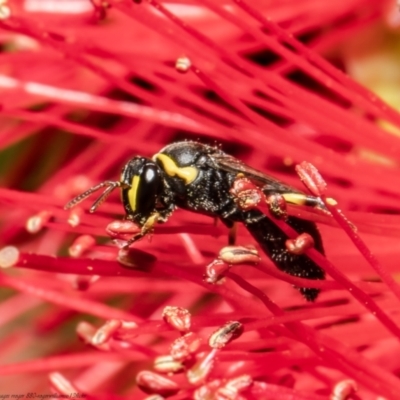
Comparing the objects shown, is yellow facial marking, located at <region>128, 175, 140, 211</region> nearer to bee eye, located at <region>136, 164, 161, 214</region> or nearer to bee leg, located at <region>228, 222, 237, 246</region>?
bee eye, located at <region>136, 164, 161, 214</region>

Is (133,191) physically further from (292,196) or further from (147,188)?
(292,196)

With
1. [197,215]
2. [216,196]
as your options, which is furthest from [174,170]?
[197,215]

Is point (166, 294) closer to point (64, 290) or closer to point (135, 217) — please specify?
point (64, 290)

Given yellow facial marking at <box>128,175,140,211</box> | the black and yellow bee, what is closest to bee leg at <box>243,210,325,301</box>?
the black and yellow bee

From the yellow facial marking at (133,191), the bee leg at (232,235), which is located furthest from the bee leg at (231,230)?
the yellow facial marking at (133,191)

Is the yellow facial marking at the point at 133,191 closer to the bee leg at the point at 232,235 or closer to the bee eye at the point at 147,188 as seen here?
the bee eye at the point at 147,188

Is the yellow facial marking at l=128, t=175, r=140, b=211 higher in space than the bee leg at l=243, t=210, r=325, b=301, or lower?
higher
